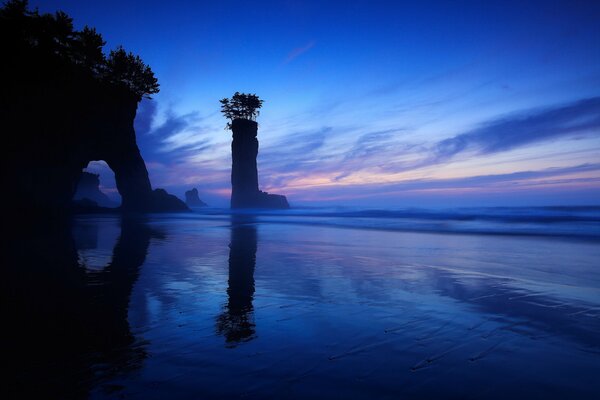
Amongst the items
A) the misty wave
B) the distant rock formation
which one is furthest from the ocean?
the distant rock formation

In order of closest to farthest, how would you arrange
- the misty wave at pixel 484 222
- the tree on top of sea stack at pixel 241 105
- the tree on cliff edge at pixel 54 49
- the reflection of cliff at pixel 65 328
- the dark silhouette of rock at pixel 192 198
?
the reflection of cliff at pixel 65 328 < the misty wave at pixel 484 222 < the tree on cliff edge at pixel 54 49 < the tree on top of sea stack at pixel 241 105 < the dark silhouette of rock at pixel 192 198

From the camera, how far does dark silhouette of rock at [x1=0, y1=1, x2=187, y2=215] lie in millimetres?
23594

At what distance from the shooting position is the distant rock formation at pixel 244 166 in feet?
231

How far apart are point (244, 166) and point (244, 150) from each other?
12.0ft

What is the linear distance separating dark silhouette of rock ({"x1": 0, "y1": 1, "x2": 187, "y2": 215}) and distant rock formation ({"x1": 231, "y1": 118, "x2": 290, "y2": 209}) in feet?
105

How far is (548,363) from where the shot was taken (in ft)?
9.57

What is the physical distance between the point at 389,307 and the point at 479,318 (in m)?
1.17

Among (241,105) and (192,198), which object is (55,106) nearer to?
(241,105)

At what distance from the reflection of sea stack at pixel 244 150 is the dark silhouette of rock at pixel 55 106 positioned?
32011mm

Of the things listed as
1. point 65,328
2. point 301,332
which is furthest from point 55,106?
point 301,332

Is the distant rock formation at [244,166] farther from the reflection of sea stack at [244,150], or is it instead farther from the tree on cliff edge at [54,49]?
the tree on cliff edge at [54,49]

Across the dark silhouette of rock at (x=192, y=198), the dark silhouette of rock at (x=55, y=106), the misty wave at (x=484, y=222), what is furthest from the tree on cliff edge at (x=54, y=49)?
the dark silhouette of rock at (x=192, y=198)

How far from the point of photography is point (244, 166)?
7125 cm

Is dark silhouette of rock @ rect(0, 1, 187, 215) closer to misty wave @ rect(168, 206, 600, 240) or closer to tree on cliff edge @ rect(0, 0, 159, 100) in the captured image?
tree on cliff edge @ rect(0, 0, 159, 100)
